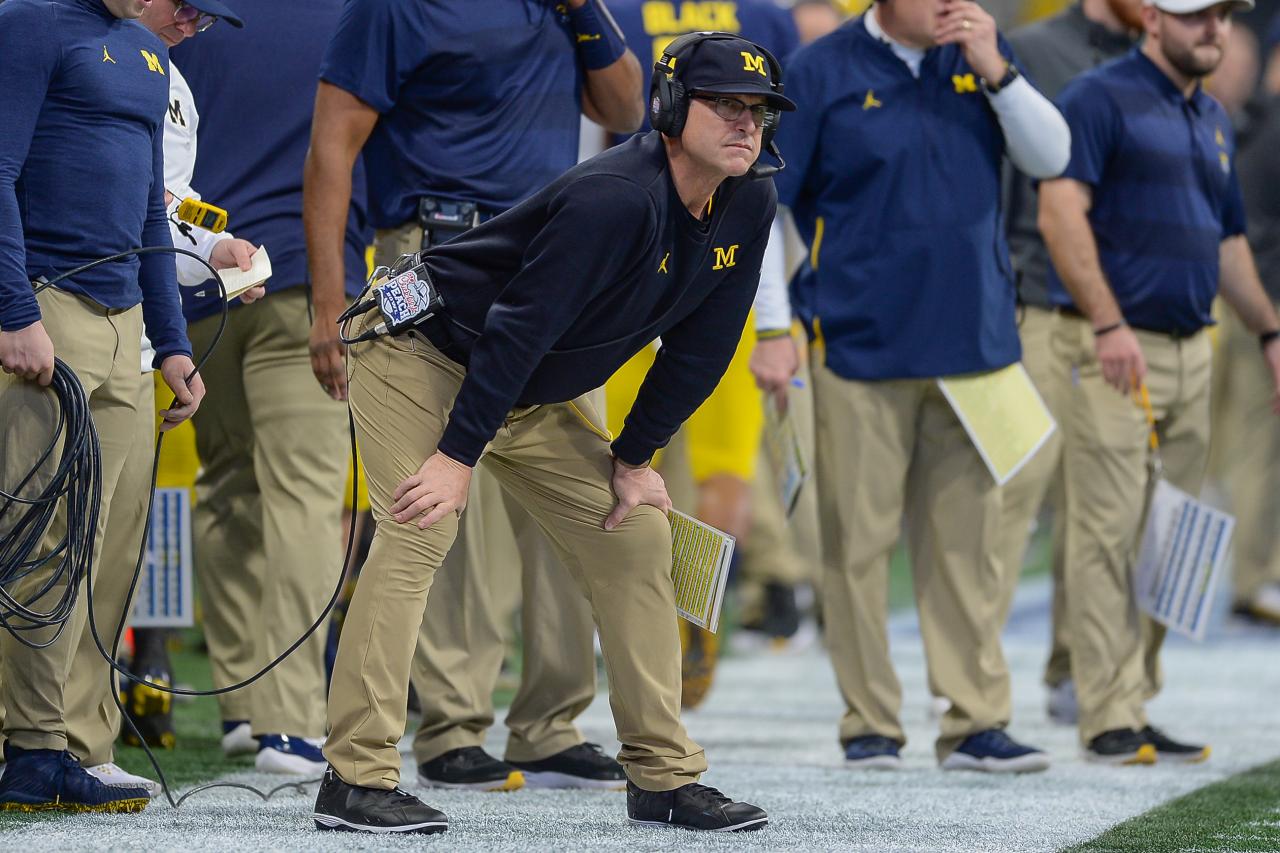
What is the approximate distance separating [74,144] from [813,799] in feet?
6.76

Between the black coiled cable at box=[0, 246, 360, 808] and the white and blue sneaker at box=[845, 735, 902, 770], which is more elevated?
the black coiled cable at box=[0, 246, 360, 808]

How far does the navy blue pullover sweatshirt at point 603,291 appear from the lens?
353 centimetres

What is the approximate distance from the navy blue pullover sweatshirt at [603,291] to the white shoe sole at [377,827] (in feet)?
2.20

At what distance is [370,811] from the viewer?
3617mm

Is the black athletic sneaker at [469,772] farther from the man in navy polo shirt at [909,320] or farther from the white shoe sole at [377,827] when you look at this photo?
the man in navy polo shirt at [909,320]

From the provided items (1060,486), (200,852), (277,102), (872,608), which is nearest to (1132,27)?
(1060,486)

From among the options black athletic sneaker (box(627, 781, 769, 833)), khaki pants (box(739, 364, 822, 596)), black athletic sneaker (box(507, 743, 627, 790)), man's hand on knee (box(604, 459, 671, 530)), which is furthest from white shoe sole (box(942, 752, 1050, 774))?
khaki pants (box(739, 364, 822, 596))

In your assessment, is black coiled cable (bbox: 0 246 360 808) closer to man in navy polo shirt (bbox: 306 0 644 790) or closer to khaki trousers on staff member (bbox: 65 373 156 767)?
khaki trousers on staff member (bbox: 65 373 156 767)

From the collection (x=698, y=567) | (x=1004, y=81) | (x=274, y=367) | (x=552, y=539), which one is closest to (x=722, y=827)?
(x=698, y=567)

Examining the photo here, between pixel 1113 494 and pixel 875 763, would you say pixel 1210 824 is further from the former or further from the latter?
pixel 1113 494

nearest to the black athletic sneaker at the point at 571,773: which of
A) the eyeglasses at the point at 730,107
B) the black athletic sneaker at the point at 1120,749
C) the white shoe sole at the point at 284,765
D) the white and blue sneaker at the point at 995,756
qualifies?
the white shoe sole at the point at 284,765

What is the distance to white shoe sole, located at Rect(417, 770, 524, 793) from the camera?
14.8 ft

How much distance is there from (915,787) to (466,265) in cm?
176

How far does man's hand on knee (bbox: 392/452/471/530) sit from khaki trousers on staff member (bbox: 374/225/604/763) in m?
0.97
